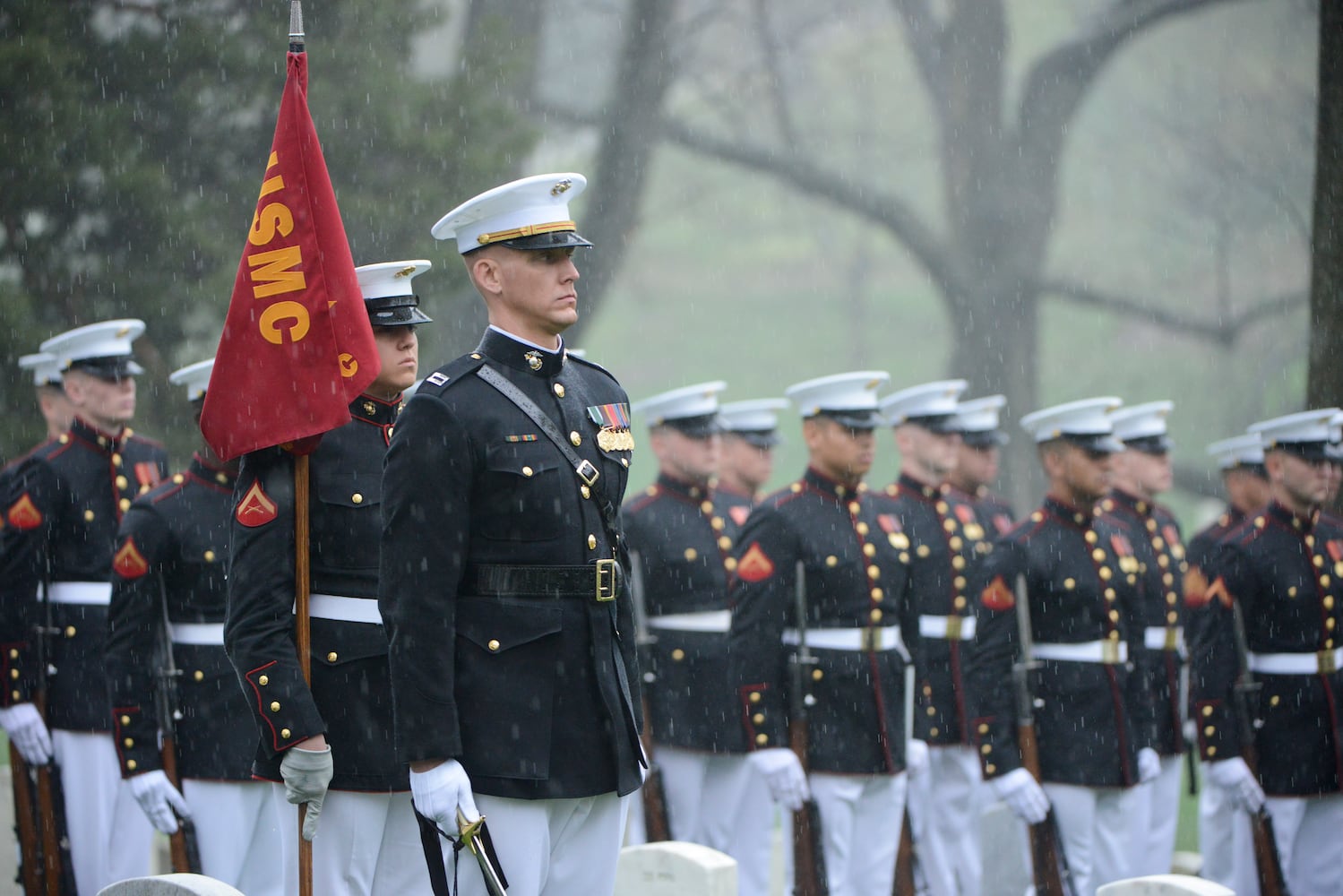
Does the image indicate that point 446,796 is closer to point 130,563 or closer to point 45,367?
point 130,563

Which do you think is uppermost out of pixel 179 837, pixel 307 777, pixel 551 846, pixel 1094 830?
pixel 307 777

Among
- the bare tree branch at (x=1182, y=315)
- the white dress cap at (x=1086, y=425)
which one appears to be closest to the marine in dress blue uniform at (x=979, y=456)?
the white dress cap at (x=1086, y=425)

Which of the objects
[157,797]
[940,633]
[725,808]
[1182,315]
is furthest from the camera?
[1182,315]

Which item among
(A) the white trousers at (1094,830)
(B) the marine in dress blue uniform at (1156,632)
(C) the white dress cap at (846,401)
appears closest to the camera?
(A) the white trousers at (1094,830)

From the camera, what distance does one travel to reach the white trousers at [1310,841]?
6418 mm

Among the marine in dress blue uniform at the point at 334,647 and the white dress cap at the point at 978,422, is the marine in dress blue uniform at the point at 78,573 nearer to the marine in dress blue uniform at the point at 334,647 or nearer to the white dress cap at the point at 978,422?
the marine in dress blue uniform at the point at 334,647

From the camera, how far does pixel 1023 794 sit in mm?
5996

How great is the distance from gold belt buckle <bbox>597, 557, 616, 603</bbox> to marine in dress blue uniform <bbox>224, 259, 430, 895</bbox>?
67 centimetres

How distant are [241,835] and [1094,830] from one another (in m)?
3.11

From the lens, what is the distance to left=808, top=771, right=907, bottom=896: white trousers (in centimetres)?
605

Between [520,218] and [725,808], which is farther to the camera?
[725,808]

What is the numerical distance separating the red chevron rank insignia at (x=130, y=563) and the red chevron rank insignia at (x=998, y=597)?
2.98 metres

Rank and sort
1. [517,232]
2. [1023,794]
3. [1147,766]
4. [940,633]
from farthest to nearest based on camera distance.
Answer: [940,633], [1147,766], [1023,794], [517,232]

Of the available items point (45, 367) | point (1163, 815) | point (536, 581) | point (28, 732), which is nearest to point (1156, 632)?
point (1163, 815)
